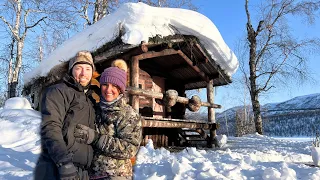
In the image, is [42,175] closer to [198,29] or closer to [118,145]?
[118,145]

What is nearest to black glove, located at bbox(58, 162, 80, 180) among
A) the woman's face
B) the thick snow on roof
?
the woman's face

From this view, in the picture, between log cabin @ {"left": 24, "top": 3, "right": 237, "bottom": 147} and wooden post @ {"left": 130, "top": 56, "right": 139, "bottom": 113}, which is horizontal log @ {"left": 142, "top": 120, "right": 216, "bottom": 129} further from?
wooden post @ {"left": 130, "top": 56, "right": 139, "bottom": 113}

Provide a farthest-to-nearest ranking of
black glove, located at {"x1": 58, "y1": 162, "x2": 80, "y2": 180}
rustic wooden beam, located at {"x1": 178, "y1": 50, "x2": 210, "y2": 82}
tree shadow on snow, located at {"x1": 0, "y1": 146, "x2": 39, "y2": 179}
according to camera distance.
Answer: rustic wooden beam, located at {"x1": 178, "y1": 50, "x2": 210, "y2": 82} → tree shadow on snow, located at {"x1": 0, "y1": 146, "x2": 39, "y2": 179} → black glove, located at {"x1": 58, "y1": 162, "x2": 80, "y2": 180}

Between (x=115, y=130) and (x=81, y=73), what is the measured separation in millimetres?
514

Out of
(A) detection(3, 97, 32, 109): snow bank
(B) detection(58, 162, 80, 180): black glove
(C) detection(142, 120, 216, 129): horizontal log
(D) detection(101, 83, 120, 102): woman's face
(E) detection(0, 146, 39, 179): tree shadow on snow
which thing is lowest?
(E) detection(0, 146, 39, 179): tree shadow on snow

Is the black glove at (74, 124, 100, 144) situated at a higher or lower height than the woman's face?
lower

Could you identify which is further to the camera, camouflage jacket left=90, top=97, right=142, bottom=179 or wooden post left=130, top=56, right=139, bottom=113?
wooden post left=130, top=56, right=139, bottom=113

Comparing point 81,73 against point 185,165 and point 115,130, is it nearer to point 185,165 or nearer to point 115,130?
point 115,130

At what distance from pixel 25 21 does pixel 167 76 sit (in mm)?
11648

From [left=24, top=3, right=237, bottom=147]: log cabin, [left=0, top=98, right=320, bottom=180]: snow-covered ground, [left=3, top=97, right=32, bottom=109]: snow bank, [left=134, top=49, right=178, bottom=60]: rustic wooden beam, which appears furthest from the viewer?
[left=3, top=97, right=32, bottom=109]: snow bank

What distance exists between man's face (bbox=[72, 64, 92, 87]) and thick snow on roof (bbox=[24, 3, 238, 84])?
379 centimetres

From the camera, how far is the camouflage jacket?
207 centimetres

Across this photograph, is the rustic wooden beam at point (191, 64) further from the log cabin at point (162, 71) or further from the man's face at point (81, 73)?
the man's face at point (81, 73)

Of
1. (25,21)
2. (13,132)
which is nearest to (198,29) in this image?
(13,132)
